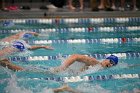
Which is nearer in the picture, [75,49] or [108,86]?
[108,86]

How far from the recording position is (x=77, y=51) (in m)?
5.56

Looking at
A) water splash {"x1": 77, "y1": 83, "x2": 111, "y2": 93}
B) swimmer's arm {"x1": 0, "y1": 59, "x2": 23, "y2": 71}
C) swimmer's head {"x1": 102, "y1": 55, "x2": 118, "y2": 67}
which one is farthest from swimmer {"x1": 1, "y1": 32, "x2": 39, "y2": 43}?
water splash {"x1": 77, "y1": 83, "x2": 111, "y2": 93}

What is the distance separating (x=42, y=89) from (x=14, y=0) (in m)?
7.77

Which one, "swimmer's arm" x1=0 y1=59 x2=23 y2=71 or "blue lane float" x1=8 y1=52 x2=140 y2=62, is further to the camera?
"blue lane float" x1=8 y1=52 x2=140 y2=62

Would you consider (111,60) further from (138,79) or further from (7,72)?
(7,72)

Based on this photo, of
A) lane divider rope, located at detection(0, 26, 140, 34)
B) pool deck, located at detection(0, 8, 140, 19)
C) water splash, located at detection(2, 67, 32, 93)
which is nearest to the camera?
water splash, located at detection(2, 67, 32, 93)

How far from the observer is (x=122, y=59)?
5.11 meters

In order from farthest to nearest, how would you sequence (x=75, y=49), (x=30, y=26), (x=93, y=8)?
(x=93, y=8) < (x=30, y=26) < (x=75, y=49)

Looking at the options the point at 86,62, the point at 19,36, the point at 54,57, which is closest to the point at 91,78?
the point at 86,62

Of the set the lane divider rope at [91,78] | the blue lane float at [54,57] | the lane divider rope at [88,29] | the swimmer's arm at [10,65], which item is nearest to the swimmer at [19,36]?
the lane divider rope at [88,29]

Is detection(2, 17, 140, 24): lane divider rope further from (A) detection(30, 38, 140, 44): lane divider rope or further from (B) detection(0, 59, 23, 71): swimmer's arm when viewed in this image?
(B) detection(0, 59, 23, 71): swimmer's arm

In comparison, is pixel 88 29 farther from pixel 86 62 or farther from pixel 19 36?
pixel 86 62

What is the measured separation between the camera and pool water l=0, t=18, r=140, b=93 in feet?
12.6

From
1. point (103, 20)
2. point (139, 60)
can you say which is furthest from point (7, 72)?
point (103, 20)
